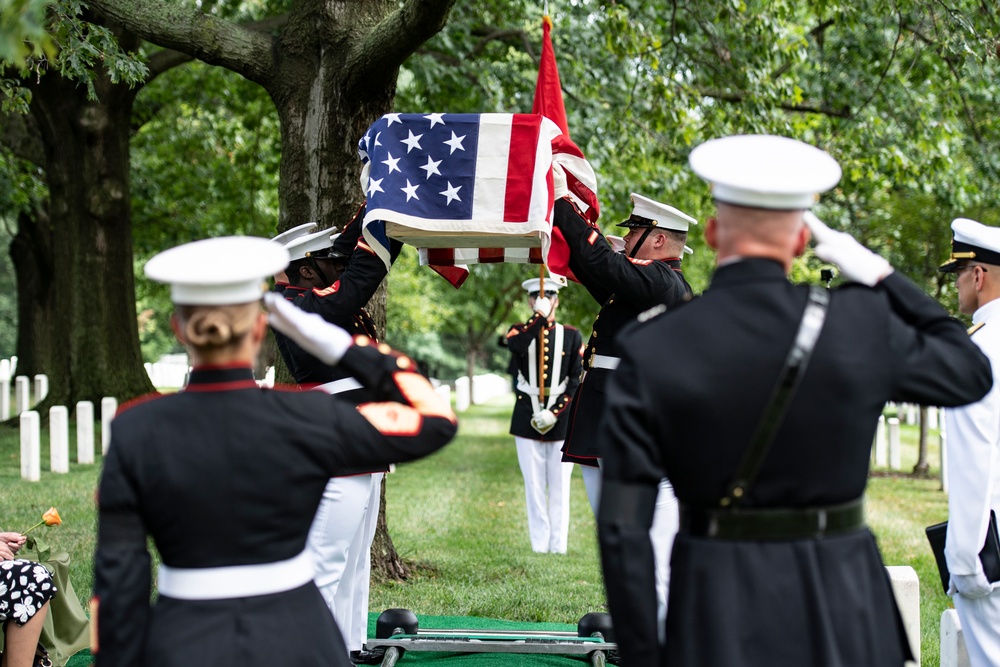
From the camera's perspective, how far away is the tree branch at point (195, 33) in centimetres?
723

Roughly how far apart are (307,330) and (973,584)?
2872 mm

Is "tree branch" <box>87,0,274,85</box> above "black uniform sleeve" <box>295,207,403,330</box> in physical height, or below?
above

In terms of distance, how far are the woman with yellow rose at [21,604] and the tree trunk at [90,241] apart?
11586 mm

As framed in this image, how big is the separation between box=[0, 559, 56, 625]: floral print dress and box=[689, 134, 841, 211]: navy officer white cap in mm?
3657

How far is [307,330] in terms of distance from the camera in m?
→ 3.06

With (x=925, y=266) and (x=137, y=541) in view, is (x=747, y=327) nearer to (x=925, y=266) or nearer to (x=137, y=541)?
(x=137, y=541)

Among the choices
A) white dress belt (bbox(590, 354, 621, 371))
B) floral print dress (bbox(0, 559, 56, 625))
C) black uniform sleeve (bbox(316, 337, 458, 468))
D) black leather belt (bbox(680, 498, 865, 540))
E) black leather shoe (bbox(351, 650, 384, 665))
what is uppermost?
black uniform sleeve (bbox(316, 337, 458, 468))

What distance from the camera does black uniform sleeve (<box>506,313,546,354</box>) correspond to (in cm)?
1109

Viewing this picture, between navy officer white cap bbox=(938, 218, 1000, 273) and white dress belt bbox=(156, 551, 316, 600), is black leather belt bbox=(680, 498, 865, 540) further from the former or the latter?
navy officer white cap bbox=(938, 218, 1000, 273)

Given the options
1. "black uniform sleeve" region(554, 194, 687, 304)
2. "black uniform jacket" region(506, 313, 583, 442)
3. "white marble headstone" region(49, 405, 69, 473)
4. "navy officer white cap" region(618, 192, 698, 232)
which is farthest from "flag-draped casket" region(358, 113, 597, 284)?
"white marble headstone" region(49, 405, 69, 473)

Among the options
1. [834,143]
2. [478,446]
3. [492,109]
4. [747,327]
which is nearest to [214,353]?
[747,327]

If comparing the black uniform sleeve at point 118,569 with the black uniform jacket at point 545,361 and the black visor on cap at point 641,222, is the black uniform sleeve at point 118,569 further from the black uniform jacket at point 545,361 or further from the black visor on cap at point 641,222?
the black uniform jacket at point 545,361

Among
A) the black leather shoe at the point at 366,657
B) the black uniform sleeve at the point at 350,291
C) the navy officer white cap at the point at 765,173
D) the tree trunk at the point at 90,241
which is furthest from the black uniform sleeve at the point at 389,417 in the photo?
the tree trunk at the point at 90,241

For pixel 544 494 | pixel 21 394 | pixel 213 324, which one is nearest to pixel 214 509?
pixel 213 324
